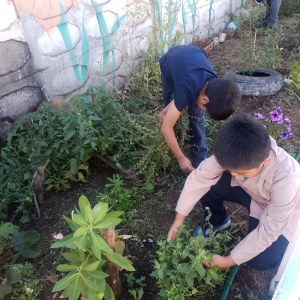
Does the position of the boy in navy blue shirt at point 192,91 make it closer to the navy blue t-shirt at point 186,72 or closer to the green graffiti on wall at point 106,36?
the navy blue t-shirt at point 186,72

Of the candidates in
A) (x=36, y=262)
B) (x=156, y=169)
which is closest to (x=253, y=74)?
(x=156, y=169)

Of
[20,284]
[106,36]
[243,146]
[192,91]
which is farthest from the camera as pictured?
[106,36]

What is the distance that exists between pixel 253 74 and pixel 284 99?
1.86 ft

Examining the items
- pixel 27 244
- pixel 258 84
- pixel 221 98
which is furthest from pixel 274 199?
pixel 258 84

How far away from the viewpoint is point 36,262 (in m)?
2.14

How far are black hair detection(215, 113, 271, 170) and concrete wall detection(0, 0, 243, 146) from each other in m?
1.89

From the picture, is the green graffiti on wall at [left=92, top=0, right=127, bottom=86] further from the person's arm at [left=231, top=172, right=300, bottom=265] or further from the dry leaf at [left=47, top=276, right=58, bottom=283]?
the person's arm at [left=231, top=172, right=300, bottom=265]

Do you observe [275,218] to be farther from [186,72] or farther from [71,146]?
[71,146]

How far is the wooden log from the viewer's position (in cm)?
149

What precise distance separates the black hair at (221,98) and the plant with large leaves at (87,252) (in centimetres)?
104

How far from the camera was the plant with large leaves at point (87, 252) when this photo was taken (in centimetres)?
132

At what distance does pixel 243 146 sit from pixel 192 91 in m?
0.89

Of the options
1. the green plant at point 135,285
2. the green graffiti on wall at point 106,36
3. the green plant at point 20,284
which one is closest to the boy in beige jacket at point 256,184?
the green plant at point 135,285

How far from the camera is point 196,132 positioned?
284 cm
